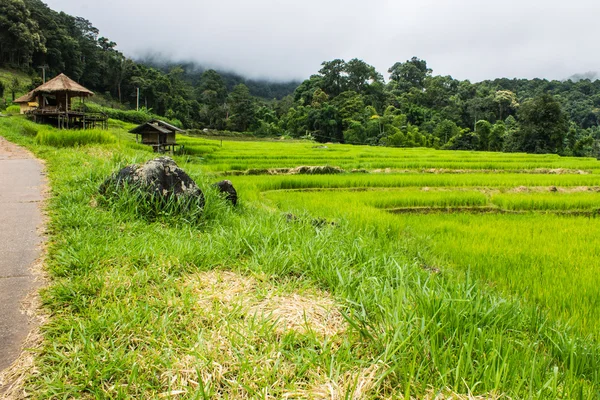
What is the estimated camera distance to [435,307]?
1.98m

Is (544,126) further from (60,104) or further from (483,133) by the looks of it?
(60,104)

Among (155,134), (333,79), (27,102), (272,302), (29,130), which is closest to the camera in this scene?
(272,302)

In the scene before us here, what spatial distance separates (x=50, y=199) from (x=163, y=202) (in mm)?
1299

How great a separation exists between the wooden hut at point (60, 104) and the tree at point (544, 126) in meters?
35.8

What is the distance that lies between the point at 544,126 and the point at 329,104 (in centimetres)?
2581

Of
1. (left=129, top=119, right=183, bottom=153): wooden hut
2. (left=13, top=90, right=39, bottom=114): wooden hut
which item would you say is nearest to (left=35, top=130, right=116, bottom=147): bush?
(left=129, top=119, right=183, bottom=153): wooden hut

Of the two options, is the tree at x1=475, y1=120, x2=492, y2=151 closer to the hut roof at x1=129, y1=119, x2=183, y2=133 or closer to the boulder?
the hut roof at x1=129, y1=119, x2=183, y2=133

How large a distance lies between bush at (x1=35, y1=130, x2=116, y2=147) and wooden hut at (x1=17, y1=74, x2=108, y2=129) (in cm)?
1307

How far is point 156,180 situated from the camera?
4.22 m

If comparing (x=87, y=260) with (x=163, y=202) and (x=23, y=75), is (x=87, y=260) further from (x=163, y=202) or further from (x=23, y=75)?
(x=23, y=75)

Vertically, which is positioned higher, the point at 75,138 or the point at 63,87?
the point at 63,87

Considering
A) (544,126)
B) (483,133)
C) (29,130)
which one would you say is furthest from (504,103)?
(29,130)

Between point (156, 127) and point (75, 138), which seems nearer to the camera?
point (75, 138)

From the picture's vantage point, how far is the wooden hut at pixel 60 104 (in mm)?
21353
